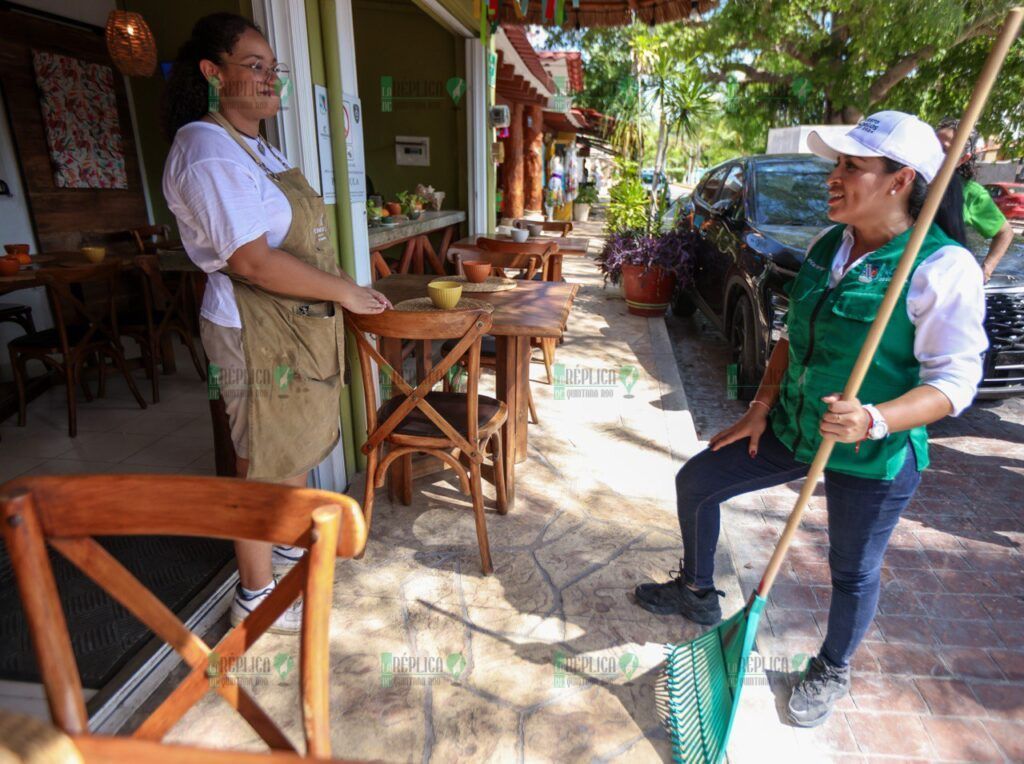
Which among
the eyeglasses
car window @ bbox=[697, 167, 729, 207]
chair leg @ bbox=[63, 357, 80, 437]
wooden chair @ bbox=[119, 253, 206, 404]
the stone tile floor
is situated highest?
the eyeglasses

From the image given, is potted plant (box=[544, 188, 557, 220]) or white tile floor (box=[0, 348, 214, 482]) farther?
potted plant (box=[544, 188, 557, 220])

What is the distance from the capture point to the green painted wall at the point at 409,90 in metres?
5.87

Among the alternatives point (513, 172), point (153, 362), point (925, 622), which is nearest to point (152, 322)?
point (153, 362)

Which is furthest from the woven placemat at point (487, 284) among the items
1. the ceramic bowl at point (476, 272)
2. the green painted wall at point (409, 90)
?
the green painted wall at point (409, 90)

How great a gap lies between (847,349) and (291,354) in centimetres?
172

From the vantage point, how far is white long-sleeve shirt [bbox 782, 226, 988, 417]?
1.52 metres

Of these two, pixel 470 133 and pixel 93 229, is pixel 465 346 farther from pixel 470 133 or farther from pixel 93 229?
pixel 93 229

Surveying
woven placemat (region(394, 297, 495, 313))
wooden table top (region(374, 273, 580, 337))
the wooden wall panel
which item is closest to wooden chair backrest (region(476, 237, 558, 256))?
wooden table top (region(374, 273, 580, 337))

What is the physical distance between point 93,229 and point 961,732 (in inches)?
281

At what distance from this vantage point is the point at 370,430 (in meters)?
2.63

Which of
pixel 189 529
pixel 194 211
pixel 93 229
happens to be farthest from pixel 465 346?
pixel 93 229

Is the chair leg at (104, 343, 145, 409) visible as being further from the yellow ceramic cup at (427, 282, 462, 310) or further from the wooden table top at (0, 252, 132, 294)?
the yellow ceramic cup at (427, 282, 462, 310)

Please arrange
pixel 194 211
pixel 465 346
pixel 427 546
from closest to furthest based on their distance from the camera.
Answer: pixel 194 211 → pixel 465 346 → pixel 427 546

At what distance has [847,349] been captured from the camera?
1.72 m
